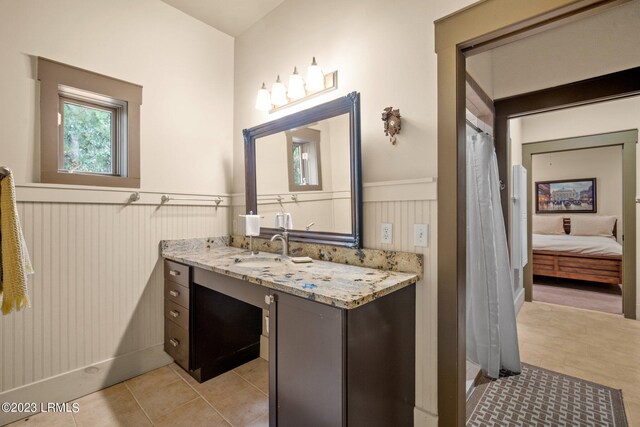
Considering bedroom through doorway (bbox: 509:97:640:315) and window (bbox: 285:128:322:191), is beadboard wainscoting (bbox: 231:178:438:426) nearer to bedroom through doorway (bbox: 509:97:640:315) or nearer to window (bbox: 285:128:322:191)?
window (bbox: 285:128:322:191)

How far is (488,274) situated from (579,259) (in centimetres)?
351

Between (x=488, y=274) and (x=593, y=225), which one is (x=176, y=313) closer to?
(x=488, y=274)

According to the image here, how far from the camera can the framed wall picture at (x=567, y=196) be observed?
18.7ft

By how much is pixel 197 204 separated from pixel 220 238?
372mm

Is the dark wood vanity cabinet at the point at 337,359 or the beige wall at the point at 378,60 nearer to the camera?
the dark wood vanity cabinet at the point at 337,359

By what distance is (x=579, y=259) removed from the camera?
4.49 m

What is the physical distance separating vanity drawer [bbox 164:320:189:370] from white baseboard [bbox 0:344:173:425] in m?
0.12

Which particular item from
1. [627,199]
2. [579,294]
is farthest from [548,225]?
[627,199]

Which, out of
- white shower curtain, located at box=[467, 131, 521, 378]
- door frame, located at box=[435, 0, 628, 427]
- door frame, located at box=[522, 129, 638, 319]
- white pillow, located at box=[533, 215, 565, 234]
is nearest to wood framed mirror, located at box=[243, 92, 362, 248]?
door frame, located at box=[435, 0, 628, 427]

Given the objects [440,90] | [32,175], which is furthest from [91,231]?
[440,90]

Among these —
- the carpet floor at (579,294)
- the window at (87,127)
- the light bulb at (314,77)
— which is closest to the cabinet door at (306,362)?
the light bulb at (314,77)

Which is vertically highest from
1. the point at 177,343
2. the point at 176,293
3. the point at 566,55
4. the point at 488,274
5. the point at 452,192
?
the point at 566,55

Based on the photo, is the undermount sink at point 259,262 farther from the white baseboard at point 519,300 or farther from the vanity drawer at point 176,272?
the white baseboard at point 519,300

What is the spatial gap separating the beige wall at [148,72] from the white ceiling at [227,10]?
8 cm
